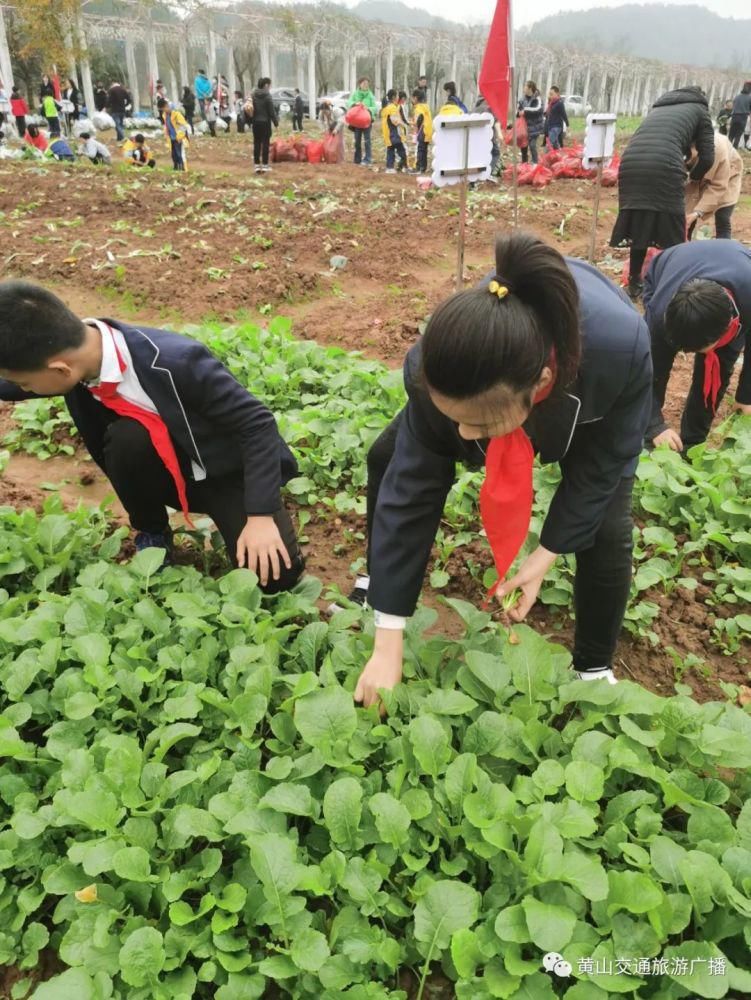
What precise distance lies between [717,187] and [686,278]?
9.77 ft

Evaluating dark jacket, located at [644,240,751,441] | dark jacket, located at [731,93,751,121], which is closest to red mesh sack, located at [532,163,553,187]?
dark jacket, located at [731,93,751,121]

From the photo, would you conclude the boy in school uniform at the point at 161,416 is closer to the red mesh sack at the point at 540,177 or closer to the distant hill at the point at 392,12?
the red mesh sack at the point at 540,177

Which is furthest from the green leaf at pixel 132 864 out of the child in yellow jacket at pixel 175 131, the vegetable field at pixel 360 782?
the child in yellow jacket at pixel 175 131

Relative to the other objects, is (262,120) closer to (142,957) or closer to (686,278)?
(686,278)

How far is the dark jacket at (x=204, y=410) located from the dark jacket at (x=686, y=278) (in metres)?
1.95

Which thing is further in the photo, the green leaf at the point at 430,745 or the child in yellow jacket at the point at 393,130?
the child in yellow jacket at the point at 393,130

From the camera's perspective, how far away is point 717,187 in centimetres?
569

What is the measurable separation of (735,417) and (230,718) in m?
3.19

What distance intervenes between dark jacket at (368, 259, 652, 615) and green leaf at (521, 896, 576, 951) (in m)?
0.70

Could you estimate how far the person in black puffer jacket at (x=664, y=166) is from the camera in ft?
16.7

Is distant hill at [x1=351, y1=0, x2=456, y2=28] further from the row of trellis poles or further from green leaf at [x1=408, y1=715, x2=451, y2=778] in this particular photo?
green leaf at [x1=408, y1=715, x2=451, y2=778]

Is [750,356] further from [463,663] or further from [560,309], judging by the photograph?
[560,309]

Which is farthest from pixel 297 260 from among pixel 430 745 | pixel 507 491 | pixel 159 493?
pixel 430 745

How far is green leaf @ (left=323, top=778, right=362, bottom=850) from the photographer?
1.65 meters
